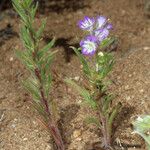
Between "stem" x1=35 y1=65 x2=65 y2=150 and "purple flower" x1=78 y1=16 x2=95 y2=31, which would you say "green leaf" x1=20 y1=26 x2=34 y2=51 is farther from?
"purple flower" x1=78 y1=16 x2=95 y2=31

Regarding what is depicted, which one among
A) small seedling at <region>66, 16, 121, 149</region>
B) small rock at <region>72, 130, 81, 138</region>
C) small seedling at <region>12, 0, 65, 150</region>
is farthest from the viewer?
small rock at <region>72, 130, 81, 138</region>

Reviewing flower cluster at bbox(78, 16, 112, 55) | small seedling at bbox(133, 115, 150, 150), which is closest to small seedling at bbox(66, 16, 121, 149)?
flower cluster at bbox(78, 16, 112, 55)

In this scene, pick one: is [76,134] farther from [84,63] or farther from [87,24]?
[87,24]

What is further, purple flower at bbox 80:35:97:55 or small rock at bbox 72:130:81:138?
small rock at bbox 72:130:81:138

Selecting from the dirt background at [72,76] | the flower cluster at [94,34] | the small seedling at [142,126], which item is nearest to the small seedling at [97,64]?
the flower cluster at [94,34]

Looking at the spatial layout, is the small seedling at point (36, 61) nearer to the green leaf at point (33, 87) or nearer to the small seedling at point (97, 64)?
the green leaf at point (33, 87)
